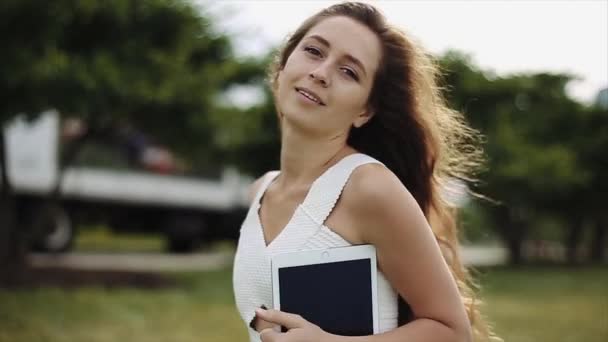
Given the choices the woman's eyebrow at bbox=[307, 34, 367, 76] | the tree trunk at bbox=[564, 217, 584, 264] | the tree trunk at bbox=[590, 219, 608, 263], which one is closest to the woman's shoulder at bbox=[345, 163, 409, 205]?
the woman's eyebrow at bbox=[307, 34, 367, 76]

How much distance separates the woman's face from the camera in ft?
5.81

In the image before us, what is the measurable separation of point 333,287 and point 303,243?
4.4 inches

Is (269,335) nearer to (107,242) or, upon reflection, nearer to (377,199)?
(377,199)

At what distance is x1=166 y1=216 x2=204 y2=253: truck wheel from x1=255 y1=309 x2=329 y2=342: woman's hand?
14.7 metres

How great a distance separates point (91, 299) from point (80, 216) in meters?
6.03

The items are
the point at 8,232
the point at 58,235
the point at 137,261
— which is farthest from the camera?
the point at 137,261

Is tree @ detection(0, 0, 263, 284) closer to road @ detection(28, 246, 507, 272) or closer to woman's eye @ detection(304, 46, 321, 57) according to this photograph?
road @ detection(28, 246, 507, 272)

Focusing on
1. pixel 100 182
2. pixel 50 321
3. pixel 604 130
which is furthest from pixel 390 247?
pixel 604 130

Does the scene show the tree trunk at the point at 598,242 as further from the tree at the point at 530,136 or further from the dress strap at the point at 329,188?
the dress strap at the point at 329,188

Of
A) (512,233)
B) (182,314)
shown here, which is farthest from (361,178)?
(512,233)

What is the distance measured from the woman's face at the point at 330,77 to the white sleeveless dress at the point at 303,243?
99mm

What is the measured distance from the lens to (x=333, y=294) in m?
1.70

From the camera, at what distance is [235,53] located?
1102cm

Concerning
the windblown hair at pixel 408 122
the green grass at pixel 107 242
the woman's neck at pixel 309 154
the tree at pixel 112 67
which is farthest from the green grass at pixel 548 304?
the green grass at pixel 107 242
